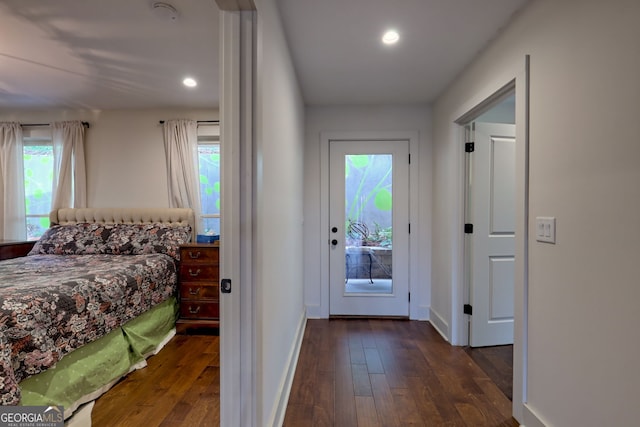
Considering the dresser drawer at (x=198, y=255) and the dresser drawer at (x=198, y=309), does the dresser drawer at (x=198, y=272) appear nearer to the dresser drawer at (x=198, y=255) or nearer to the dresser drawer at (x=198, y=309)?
the dresser drawer at (x=198, y=255)

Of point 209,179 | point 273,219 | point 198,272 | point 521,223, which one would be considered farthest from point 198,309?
point 521,223

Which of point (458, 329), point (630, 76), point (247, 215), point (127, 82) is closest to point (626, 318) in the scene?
point (630, 76)

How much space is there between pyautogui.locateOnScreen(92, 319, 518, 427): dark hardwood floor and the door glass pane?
2.32 ft

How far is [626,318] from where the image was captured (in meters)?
1.07

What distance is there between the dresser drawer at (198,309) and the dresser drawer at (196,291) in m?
0.05

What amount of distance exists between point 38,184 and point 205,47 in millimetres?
3161

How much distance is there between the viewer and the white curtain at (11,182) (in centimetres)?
345

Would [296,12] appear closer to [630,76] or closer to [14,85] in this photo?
[630,76]

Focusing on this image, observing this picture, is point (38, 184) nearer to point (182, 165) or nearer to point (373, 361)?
point (182, 165)

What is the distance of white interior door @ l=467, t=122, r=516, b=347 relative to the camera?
2.50 metres

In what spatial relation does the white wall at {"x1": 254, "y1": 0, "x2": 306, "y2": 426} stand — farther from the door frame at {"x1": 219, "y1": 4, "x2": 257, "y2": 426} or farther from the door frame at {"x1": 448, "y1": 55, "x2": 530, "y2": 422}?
the door frame at {"x1": 448, "y1": 55, "x2": 530, "y2": 422}

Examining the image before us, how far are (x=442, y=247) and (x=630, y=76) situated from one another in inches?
77.6

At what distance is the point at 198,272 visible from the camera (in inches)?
110

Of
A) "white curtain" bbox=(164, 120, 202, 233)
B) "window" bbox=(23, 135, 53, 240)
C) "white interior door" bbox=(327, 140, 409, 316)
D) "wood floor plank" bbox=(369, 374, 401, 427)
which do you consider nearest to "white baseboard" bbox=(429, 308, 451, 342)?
"white interior door" bbox=(327, 140, 409, 316)
